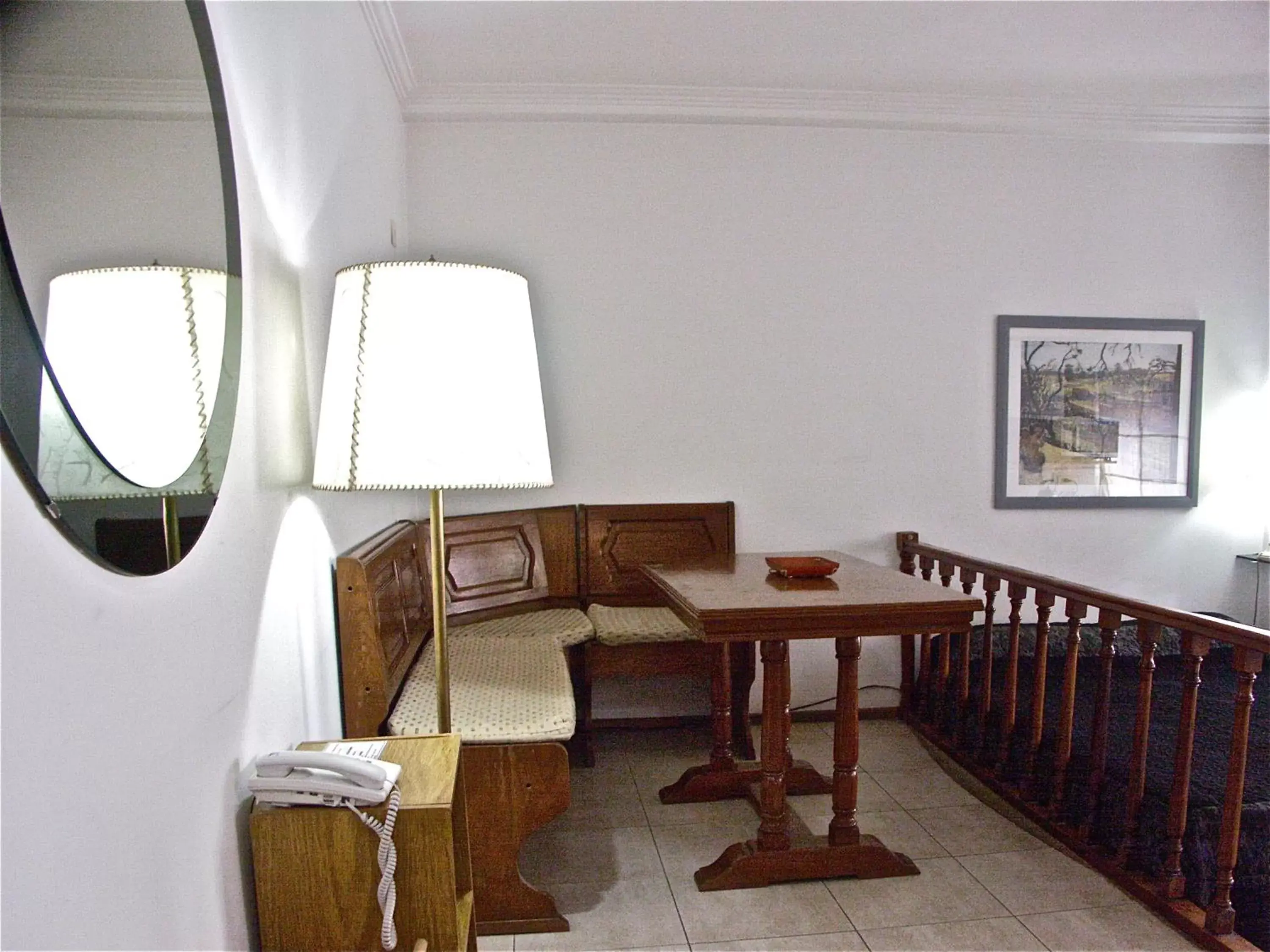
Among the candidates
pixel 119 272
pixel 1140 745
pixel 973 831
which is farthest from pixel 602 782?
pixel 119 272

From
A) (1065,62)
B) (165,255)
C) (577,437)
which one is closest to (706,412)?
(577,437)

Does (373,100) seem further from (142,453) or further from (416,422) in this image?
(142,453)

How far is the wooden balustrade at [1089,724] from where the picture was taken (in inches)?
83.7

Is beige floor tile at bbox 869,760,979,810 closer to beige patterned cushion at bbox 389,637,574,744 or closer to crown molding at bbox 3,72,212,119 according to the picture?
beige patterned cushion at bbox 389,637,574,744

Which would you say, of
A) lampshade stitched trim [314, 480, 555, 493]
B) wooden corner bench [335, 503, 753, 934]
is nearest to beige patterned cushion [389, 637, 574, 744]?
wooden corner bench [335, 503, 753, 934]

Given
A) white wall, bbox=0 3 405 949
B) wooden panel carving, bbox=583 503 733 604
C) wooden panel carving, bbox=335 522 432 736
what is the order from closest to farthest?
white wall, bbox=0 3 405 949
wooden panel carving, bbox=335 522 432 736
wooden panel carving, bbox=583 503 733 604

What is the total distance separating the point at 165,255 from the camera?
1.17m

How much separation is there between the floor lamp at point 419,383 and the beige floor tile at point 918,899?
1613 millimetres

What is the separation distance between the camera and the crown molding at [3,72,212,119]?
2.90ft

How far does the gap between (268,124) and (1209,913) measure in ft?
9.77

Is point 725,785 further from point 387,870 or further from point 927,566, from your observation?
point 387,870

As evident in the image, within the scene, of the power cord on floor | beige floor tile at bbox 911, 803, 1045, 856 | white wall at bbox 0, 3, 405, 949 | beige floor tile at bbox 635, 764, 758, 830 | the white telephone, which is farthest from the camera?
the power cord on floor

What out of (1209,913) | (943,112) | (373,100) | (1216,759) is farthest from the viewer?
(943,112)

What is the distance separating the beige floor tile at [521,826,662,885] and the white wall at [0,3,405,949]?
36.2 inches
